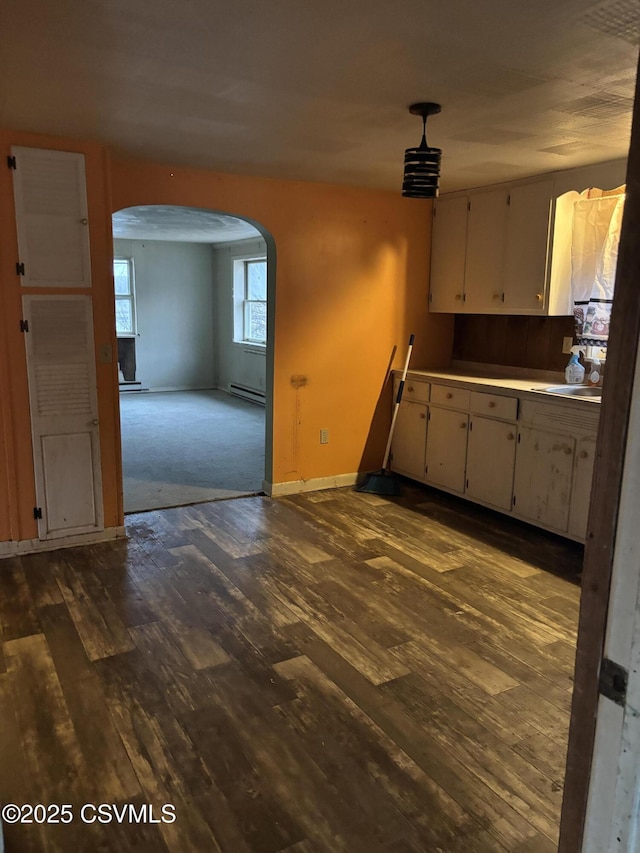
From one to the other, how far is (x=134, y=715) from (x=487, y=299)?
144 inches

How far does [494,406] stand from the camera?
430 cm

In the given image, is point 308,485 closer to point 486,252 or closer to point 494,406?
point 494,406

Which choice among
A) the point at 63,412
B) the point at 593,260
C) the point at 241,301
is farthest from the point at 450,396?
the point at 241,301

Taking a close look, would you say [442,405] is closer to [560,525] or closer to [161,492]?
[560,525]

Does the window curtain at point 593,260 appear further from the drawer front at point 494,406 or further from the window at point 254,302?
the window at point 254,302

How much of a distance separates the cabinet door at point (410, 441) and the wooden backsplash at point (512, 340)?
730mm

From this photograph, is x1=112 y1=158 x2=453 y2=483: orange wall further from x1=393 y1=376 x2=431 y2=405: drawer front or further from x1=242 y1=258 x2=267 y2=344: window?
x1=242 y1=258 x2=267 y2=344: window

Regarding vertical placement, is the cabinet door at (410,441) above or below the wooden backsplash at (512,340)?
below

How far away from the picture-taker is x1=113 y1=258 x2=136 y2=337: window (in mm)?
9375

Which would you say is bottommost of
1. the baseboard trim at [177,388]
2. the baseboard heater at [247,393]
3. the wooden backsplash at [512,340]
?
the baseboard trim at [177,388]

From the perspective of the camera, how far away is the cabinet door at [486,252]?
14.9 ft

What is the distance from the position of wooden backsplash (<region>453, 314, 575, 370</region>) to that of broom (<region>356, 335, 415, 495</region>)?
1.80ft

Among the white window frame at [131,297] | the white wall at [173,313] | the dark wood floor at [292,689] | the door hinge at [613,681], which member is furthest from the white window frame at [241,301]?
the door hinge at [613,681]

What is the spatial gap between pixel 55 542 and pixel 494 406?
292cm
